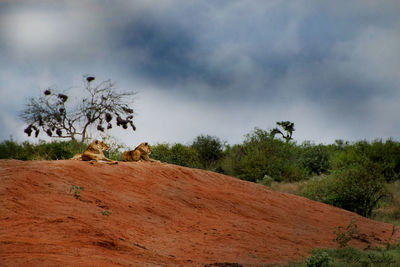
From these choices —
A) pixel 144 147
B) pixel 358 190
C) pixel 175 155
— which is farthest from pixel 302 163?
pixel 144 147

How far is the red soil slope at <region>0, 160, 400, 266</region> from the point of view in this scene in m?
8.02

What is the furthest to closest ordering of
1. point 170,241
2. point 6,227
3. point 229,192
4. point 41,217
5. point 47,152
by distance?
point 47,152 → point 229,192 → point 170,241 → point 41,217 → point 6,227

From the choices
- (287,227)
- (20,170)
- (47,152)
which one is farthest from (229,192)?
(47,152)

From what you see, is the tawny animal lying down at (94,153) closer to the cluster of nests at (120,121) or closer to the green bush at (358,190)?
the green bush at (358,190)

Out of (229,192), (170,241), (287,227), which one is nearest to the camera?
(170,241)

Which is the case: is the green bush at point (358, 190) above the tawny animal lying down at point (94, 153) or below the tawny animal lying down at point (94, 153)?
above

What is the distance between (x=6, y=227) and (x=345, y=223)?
422 inches

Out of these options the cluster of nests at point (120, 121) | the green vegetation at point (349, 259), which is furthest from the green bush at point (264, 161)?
the green vegetation at point (349, 259)

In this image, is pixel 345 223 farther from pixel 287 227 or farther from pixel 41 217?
pixel 41 217

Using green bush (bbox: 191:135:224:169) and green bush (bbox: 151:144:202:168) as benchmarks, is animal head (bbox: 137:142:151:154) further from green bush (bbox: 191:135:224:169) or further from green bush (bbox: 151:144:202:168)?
green bush (bbox: 191:135:224:169)

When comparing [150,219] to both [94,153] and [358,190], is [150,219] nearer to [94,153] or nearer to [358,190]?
[94,153]

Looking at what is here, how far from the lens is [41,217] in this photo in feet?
29.4

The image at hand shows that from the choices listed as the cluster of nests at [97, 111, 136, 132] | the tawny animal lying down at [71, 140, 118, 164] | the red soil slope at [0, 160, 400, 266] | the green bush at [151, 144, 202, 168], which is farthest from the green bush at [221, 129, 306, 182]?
the tawny animal lying down at [71, 140, 118, 164]

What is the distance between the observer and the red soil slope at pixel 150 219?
8016mm
